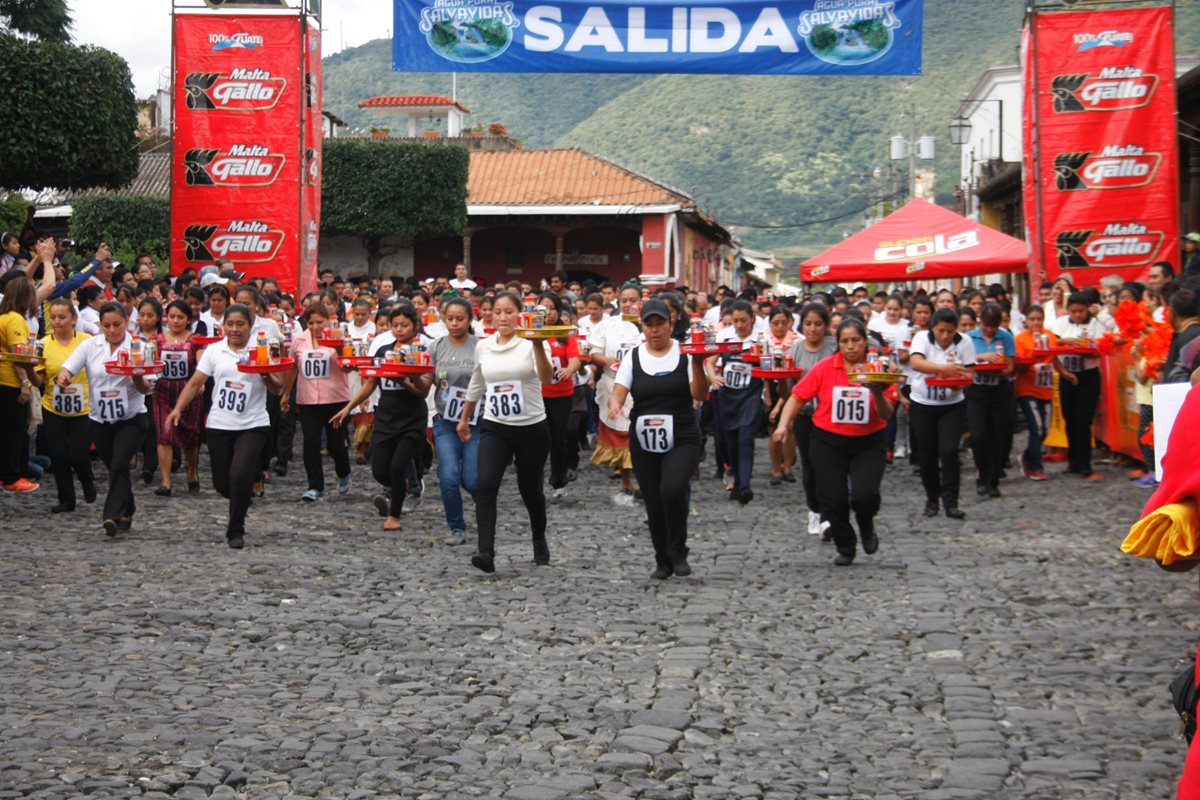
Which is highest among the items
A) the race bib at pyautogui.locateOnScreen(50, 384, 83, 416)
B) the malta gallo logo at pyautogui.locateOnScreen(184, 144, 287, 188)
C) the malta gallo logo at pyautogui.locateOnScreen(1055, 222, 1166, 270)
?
the malta gallo logo at pyautogui.locateOnScreen(184, 144, 287, 188)

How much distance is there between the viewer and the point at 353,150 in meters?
49.8

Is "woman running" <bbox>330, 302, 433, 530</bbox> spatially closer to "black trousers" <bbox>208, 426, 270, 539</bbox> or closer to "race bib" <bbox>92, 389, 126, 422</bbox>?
"black trousers" <bbox>208, 426, 270, 539</bbox>

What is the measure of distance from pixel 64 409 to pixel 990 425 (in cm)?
771

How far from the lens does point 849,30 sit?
1797 cm

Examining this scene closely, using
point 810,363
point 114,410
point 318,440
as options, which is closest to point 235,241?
point 318,440

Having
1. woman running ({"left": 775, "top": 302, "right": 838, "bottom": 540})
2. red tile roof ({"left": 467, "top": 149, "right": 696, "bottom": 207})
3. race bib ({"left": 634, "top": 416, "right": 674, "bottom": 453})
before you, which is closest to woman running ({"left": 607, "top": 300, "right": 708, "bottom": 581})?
race bib ({"left": 634, "top": 416, "right": 674, "bottom": 453})

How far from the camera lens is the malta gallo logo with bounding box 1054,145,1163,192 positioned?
1630 cm

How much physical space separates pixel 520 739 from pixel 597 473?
33.1 feet

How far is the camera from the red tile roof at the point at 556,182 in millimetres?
52312

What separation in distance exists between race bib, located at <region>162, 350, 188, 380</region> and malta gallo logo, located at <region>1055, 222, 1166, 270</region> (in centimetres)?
885

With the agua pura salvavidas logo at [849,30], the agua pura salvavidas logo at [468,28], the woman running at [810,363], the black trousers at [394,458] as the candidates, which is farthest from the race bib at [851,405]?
the agua pura salvavidas logo at [468,28]

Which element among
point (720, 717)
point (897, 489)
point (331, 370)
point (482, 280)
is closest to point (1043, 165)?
point (897, 489)

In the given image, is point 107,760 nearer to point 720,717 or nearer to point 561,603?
point 720,717

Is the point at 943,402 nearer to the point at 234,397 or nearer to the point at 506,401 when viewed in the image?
the point at 506,401
